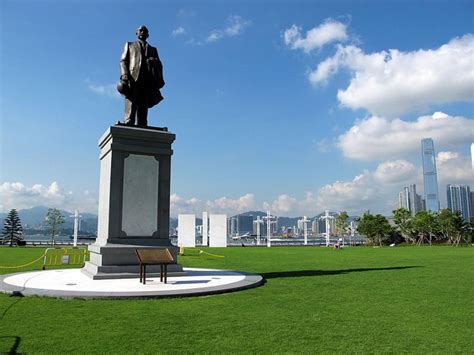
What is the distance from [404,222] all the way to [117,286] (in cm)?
5336

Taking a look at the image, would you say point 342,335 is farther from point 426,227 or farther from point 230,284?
point 426,227

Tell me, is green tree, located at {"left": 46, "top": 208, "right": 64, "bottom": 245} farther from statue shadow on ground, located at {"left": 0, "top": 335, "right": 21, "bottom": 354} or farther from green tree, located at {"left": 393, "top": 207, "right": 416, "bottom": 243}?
statue shadow on ground, located at {"left": 0, "top": 335, "right": 21, "bottom": 354}

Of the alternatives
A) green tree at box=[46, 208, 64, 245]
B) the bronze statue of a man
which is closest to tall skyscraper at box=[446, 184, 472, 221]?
green tree at box=[46, 208, 64, 245]

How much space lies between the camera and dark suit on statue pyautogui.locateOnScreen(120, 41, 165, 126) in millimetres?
12062

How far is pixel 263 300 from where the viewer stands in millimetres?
7730

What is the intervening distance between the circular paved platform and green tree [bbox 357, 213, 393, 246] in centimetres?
4629

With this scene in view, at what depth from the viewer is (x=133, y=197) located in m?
11.4

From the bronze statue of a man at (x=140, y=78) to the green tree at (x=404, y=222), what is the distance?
50239mm

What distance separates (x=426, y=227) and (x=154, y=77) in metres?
49.4

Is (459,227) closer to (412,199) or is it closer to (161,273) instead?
(161,273)

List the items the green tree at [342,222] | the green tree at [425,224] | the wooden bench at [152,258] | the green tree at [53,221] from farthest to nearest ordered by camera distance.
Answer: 1. the green tree at [342,222]
2. the green tree at [425,224]
3. the green tree at [53,221]
4. the wooden bench at [152,258]

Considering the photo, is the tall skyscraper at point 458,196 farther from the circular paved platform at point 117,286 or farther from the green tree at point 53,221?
the circular paved platform at point 117,286

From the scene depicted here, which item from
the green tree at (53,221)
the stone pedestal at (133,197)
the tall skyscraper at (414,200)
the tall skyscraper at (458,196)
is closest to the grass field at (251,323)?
the stone pedestal at (133,197)

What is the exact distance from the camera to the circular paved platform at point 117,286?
25.6ft
